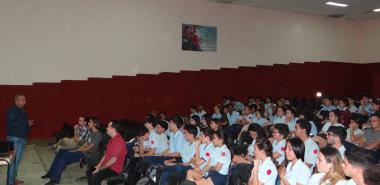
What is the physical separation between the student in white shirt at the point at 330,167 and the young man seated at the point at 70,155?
4.53m

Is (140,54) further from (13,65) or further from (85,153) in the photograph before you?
(85,153)

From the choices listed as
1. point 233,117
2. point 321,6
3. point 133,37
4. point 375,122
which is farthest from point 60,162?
point 321,6

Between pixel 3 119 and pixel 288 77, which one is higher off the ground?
pixel 288 77

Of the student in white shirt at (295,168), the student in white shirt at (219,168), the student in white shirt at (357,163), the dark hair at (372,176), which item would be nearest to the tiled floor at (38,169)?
the student in white shirt at (219,168)

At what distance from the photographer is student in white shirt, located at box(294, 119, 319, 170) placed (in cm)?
509

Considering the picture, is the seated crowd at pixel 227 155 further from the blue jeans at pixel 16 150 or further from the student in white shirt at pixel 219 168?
the blue jeans at pixel 16 150

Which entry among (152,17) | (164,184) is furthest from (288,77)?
(164,184)

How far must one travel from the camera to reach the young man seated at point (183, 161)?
5175 millimetres

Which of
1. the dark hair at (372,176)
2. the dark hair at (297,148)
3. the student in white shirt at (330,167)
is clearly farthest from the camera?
the dark hair at (297,148)

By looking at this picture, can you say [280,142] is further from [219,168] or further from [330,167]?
[330,167]

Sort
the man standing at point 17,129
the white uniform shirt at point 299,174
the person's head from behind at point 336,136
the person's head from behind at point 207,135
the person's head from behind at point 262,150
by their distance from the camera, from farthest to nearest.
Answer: the man standing at point 17,129 → the person's head from behind at point 207,135 → the person's head from behind at point 336,136 → the person's head from behind at point 262,150 → the white uniform shirt at point 299,174

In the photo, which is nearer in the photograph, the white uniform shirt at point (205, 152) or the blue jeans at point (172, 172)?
the blue jeans at point (172, 172)

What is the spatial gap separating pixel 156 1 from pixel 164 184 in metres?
8.97

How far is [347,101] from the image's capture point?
11.2 m
